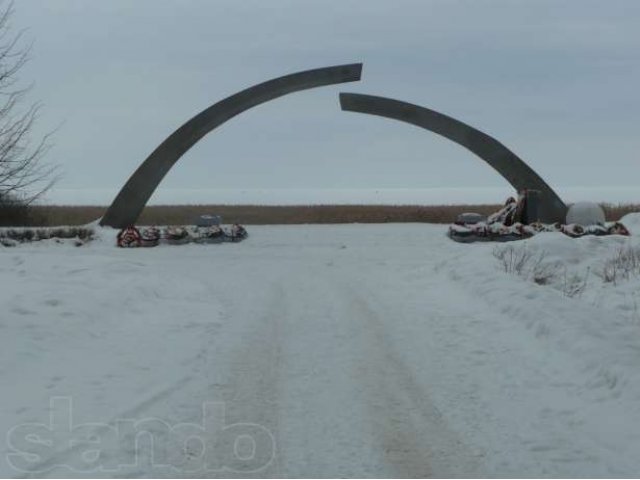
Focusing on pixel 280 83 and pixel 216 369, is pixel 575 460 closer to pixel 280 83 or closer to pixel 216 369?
pixel 216 369

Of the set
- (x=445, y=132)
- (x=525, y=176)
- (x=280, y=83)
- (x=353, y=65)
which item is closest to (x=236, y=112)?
(x=280, y=83)

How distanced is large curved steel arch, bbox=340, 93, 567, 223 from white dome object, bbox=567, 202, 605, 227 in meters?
0.59

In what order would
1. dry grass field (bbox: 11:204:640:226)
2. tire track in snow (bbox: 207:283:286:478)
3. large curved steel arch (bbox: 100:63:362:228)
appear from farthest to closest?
dry grass field (bbox: 11:204:640:226), large curved steel arch (bbox: 100:63:362:228), tire track in snow (bbox: 207:283:286:478)

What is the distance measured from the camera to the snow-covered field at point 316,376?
4887 mm

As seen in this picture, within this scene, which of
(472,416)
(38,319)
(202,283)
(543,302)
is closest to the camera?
(472,416)

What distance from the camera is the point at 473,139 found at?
92.2 ft

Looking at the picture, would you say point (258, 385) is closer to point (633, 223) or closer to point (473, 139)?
point (633, 223)

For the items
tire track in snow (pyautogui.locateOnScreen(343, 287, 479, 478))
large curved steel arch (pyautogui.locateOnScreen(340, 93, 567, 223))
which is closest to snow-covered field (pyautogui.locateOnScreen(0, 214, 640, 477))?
tire track in snow (pyautogui.locateOnScreen(343, 287, 479, 478))

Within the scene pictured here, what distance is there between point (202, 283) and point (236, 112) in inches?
618

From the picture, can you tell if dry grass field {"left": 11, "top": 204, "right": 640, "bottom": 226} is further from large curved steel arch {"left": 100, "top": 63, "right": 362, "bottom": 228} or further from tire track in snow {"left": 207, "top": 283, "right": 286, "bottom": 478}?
tire track in snow {"left": 207, "top": 283, "right": 286, "bottom": 478}

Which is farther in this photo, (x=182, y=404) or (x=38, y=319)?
(x=38, y=319)

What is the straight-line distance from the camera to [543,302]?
389 inches

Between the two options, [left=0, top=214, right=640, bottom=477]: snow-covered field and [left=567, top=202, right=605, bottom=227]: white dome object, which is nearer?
[left=0, top=214, right=640, bottom=477]: snow-covered field

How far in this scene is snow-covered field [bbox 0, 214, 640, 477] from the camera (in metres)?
4.89
